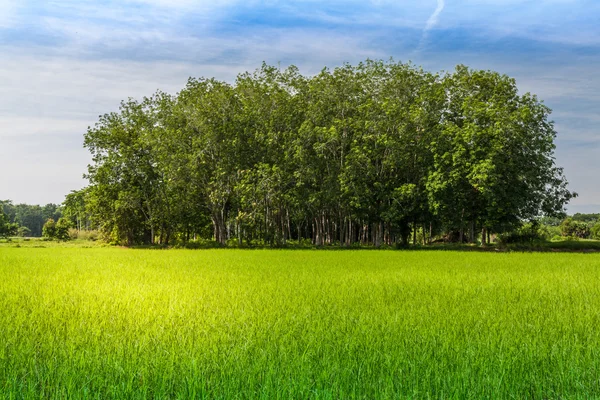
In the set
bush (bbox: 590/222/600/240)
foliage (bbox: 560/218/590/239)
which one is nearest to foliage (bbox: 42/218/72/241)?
foliage (bbox: 560/218/590/239)

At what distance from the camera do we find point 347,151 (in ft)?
121

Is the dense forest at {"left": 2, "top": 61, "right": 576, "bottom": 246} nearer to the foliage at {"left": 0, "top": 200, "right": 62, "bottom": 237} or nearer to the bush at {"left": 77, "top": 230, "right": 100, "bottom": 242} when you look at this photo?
the bush at {"left": 77, "top": 230, "right": 100, "bottom": 242}

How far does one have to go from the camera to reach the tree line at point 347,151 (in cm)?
3250

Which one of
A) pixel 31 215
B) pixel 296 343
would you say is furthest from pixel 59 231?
pixel 31 215

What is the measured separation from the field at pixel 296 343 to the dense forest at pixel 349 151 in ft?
76.8

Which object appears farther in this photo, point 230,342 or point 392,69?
point 392,69

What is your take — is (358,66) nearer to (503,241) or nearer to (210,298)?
(503,241)

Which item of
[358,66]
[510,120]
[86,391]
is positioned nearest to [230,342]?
[86,391]

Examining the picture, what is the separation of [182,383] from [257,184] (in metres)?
30.2

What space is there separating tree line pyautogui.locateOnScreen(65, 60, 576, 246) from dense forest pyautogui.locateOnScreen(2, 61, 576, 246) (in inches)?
3.7

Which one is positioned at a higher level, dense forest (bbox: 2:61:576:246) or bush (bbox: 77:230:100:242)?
dense forest (bbox: 2:61:576:246)

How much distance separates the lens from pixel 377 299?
8.75m

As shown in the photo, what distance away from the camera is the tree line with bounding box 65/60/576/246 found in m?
32.5

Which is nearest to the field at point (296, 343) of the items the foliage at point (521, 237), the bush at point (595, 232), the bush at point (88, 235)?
the foliage at point (521, 237)
